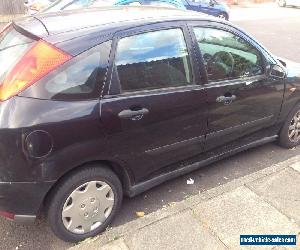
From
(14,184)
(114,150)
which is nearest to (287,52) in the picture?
(114,150)

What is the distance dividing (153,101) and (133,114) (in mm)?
230

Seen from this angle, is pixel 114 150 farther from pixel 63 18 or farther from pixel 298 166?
pixel 298 166

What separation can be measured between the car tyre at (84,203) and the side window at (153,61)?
0.73 m

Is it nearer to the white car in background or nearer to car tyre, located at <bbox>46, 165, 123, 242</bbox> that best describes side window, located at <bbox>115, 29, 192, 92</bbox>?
car tyre, located at <bbox>46, 165, 123, 242</bbox>

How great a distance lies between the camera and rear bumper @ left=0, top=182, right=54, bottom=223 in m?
2.54

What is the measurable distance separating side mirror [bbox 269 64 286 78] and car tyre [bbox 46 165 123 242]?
214 centimetres

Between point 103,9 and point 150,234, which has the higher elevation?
point 103,9

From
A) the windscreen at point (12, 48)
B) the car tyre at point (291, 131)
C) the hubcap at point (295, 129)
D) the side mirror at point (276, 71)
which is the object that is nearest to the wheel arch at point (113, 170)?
the windscreen at point (12, 48)

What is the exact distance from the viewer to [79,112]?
2611 mm

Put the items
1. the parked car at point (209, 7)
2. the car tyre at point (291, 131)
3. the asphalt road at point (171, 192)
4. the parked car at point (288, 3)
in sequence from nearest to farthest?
the asphalt road at point (171, 192)
the car tyre at point (291, 131)
the parked car at point (209, 7)
the parked car at point (288, 3)

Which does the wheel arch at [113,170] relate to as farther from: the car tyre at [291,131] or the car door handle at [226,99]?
the car tyre at [291,131]

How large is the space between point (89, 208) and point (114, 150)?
20.0 inches

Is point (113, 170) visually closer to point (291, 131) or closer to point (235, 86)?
point (235, 86)

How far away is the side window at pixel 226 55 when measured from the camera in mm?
3449
